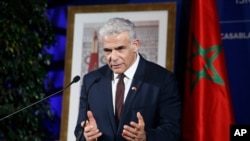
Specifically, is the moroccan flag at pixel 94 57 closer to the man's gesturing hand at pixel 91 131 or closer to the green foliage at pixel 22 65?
the green foliage at pixel 22 65

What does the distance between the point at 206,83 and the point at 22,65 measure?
128 centimetres

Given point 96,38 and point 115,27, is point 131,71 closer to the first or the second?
point 115,27

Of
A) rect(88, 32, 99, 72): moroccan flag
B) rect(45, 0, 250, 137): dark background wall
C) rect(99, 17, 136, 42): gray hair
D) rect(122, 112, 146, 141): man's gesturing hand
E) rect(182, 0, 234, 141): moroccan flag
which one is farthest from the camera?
rect(88, 32, 99, 72): moroccan flag

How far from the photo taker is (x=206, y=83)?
326cm

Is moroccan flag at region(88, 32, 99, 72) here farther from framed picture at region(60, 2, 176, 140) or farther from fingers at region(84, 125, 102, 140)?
fingers at region(84, 125, 102, 140)

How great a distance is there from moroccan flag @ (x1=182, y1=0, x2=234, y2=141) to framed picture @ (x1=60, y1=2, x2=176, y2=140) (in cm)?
23

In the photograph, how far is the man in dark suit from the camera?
2783 millimetres

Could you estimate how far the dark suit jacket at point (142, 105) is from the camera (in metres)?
2.86

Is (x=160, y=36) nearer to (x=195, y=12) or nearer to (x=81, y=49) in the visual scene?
(x=195, y=12)

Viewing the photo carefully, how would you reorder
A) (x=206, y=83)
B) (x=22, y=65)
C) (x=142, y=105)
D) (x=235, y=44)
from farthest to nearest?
(x=22, y=65) < (x=235, y=44) < (x=206, y=83) < (x=142, y=105)

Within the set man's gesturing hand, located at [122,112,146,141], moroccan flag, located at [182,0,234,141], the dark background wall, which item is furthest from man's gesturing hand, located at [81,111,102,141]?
the dark background wall

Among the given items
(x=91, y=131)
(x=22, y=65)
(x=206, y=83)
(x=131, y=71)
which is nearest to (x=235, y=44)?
(x=206, y=83)

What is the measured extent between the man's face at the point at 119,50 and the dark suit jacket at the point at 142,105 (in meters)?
0.13

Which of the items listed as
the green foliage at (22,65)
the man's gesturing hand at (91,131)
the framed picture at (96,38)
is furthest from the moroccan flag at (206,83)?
the green foliage at (22,65)
